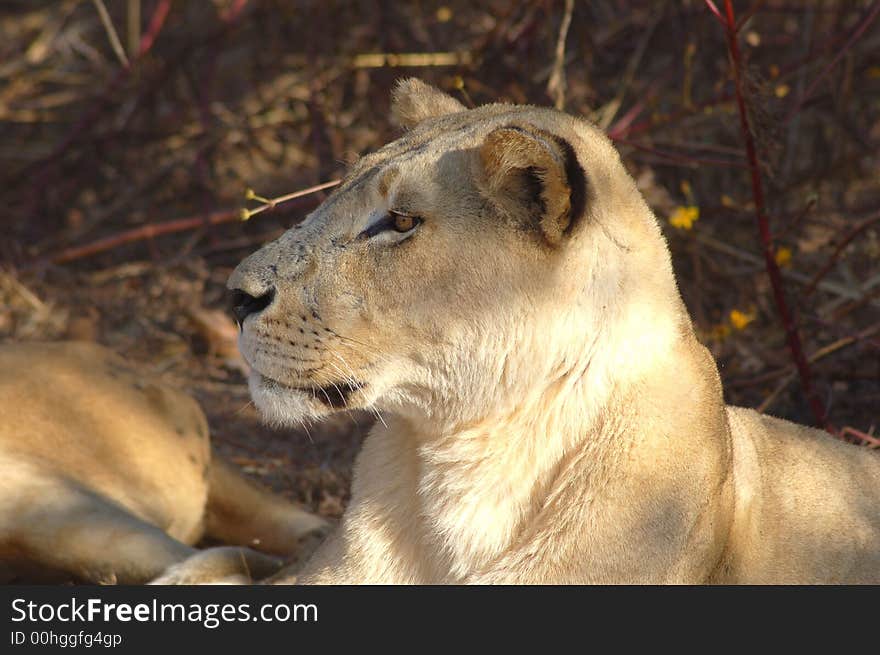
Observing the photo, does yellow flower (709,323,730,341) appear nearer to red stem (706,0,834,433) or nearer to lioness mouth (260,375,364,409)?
red stem (706,0,834,433)

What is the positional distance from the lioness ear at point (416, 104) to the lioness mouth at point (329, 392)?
0.71 meters

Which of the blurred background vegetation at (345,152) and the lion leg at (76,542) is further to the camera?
the blurred background vegetation at (345,152)

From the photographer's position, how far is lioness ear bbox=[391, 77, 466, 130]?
2832 mm

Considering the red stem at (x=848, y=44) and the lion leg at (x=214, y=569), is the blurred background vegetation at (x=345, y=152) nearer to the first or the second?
the red stem at (x=848, y=44)

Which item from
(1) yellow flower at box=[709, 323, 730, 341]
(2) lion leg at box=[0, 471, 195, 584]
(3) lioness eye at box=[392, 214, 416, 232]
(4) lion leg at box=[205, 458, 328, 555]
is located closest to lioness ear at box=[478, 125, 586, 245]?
(3) lioness eye at box=[392, 214, 416, 232]

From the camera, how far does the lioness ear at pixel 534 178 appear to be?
224 centimetres

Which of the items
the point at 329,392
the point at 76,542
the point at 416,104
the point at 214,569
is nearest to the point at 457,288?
the point at 329,392

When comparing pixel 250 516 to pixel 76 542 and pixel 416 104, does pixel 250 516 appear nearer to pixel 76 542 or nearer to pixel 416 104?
pixel 76 542

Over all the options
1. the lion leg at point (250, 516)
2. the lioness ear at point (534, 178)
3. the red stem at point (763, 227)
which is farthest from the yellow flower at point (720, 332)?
the lioness ear at point (534, 178)

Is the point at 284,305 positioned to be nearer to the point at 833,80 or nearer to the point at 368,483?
the point at 368,483

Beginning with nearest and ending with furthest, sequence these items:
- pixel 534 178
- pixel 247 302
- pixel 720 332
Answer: pixel 534 178 < pixel 247 302 < pixel 720 332

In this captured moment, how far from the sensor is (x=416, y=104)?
2.84 meters

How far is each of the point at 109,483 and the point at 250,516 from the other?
0.47 meters

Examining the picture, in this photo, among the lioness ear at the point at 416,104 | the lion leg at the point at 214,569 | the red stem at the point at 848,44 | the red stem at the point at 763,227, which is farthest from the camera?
the red stem at the point at 848,44
